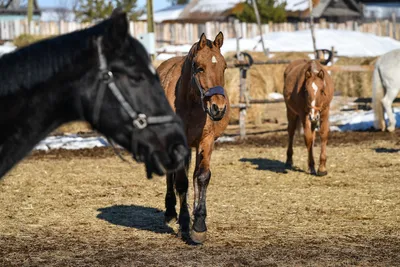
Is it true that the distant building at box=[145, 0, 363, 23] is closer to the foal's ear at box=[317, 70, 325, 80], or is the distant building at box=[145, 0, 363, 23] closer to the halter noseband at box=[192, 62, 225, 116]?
the foal's ear at box=[317, 70, 325, 80]

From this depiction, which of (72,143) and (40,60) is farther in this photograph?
(72,143)

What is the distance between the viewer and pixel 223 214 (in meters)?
7.98

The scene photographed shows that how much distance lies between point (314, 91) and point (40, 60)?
8111 mm

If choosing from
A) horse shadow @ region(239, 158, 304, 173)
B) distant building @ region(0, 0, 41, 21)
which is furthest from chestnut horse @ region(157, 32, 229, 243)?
distant building @ region(0, 0, 41, 21)

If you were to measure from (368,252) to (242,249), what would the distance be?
1034 millimetres

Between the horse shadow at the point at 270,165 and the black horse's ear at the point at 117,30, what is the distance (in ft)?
27.6

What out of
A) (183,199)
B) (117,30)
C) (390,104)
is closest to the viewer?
(117,30)

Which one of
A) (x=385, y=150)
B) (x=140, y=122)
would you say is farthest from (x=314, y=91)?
(x=140, y=122)

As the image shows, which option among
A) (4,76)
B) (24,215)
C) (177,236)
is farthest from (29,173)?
(4,76)

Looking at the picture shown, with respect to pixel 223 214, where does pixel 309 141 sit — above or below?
above

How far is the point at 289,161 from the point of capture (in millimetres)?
11922

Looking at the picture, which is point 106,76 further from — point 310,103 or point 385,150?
point 385,150

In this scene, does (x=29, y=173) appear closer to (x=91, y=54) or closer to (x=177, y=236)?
(x=177, y=236)

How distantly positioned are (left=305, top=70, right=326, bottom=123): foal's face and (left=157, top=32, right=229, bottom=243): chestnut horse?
3.86 m
